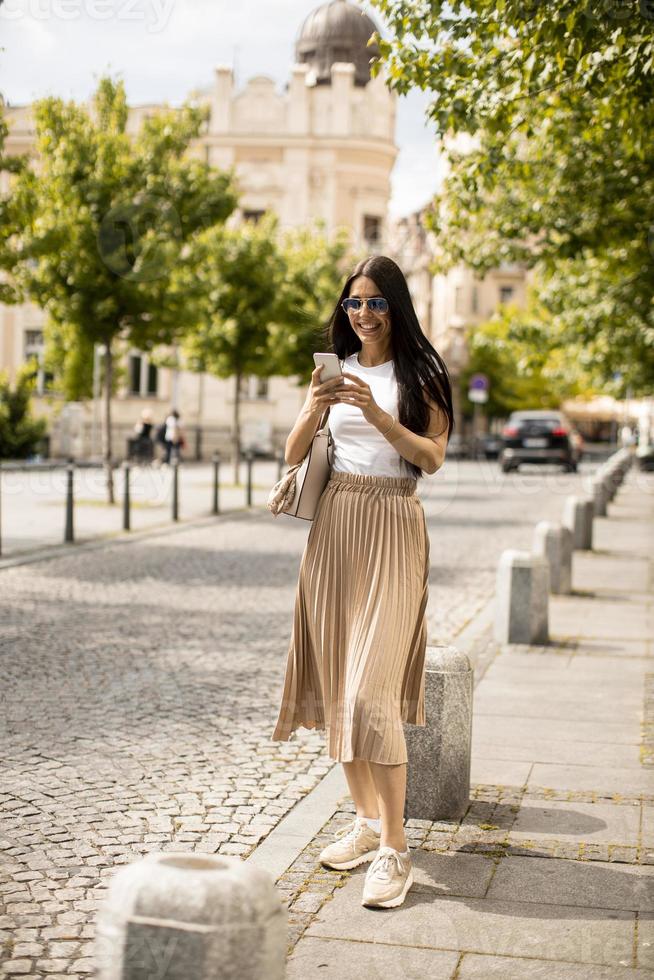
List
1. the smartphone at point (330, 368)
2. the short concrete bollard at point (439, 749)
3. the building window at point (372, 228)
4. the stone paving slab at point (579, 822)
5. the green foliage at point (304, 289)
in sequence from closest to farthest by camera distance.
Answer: the smartphone at point (330, 368), the stone paving slab at point (579, 822), the short concrete bollard at point (439, 749), the green foliage at point (304, 289), the building window at point (372, 228)

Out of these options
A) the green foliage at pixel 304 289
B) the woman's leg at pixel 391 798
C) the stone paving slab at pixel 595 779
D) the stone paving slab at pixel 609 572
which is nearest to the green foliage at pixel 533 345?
the green foliage at pixel 304 289

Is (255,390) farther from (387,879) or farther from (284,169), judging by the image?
(387,879)

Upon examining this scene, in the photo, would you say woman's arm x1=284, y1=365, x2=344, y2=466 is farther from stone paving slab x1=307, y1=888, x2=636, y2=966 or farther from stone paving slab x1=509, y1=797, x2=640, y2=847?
stone paving slab x1=509, y1=797, x2=640, y2=847

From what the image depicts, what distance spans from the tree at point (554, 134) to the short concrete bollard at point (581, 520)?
9.79 feet

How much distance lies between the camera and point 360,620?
4.18 meters

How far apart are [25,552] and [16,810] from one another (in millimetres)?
9497

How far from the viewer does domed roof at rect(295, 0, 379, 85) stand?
185 feet

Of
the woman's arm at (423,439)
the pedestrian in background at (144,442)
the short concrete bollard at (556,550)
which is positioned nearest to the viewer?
the woman's arm at (423,439)

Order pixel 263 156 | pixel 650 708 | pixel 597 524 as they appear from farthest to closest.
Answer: pixel 263 156 → pixel 597 524 → pixel 650 708

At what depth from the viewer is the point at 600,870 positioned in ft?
14.6

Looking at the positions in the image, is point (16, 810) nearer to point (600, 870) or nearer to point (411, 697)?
point (411, 697)

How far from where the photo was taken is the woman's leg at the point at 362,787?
4426 mm

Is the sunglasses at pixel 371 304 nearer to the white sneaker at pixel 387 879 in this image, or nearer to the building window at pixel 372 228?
the white sneaker at pixel 387 879

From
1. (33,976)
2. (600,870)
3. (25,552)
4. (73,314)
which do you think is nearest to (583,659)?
(600,870)
